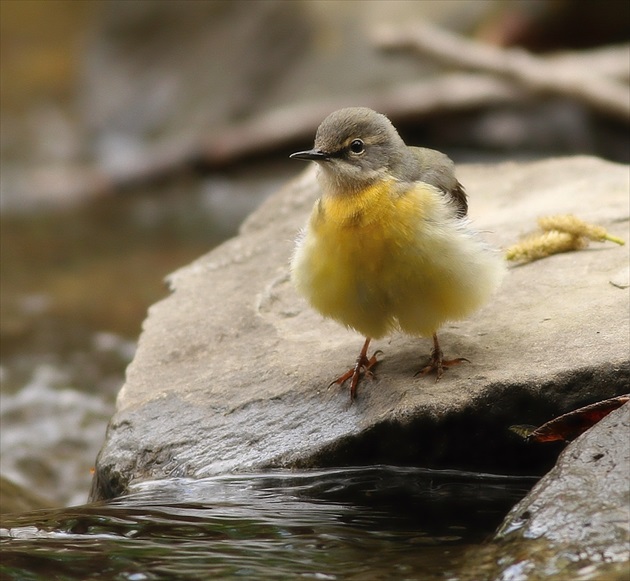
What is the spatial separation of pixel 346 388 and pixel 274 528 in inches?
39.9

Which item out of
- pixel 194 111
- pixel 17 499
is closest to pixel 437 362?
pixel 17 499

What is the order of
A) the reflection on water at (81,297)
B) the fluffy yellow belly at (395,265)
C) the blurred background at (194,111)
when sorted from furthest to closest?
the blurred background at (194,111) → the reflection on water at (81,297) → the fluffy yellow belly at (395,265)

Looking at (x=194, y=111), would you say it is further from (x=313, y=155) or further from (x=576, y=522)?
(x=576, y=522)

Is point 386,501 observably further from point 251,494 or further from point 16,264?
point 16,264

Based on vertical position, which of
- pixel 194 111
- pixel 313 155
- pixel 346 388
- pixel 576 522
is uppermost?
pixel 194 111

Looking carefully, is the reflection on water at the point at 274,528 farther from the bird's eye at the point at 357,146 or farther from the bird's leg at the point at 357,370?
the bird's eye at the point at 357,146

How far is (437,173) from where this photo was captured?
5.20 meters

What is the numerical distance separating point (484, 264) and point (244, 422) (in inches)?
55.1

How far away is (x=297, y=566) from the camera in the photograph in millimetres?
3703

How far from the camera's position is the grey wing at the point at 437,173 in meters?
5.12

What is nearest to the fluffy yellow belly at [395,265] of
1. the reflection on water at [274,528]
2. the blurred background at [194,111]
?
the reflection on water at [274,528]

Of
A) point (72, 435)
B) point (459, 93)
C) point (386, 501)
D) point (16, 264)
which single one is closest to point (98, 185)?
point (16, 264)

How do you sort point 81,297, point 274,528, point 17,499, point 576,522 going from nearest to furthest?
1. point 576,522
2. point 274,528
3. point 17,499
4. point 81,297

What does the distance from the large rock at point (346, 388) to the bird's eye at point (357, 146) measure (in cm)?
105
